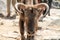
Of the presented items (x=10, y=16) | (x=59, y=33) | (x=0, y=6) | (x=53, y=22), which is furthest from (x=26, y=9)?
(x=0, y=6)

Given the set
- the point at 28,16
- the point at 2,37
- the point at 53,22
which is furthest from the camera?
the point at 53,22

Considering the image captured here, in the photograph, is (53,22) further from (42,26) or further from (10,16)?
(10,16)

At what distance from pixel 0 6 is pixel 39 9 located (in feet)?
33.4

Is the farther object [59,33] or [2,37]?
[59,33]

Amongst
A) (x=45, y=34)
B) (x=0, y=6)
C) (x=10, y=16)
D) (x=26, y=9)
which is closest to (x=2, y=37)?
(x=45, y=34)

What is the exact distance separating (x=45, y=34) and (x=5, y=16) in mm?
4809

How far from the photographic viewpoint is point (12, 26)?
12.9 meters

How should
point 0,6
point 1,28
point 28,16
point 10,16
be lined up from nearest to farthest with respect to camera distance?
1. point 28,16
2. point 1,28
3. point 10,16
4. point 0,6

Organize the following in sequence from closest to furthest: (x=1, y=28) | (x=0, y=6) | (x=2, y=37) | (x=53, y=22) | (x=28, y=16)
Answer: (x=28, y=16) < (x=2, y=37) < (x=1, y=28) < (x=53, y=22) < (x=0, y=6)

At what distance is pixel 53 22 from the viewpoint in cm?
1398

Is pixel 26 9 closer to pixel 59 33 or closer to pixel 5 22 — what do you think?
pixel 59 33

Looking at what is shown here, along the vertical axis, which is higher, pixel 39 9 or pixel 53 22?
pixel 39 9

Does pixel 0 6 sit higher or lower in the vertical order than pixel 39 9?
lower

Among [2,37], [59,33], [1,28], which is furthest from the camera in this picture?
[1,28]
